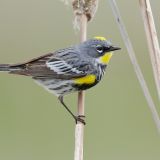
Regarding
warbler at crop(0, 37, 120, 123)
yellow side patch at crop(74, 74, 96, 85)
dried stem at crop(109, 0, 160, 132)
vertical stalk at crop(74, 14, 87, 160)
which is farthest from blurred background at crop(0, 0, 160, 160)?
dried stem at crop(109, 0, 160, 132)

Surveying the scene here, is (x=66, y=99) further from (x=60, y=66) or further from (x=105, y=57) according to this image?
(x=105, y=57)

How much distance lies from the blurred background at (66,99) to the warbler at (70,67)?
99.1 inches

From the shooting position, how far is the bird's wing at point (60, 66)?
721cm

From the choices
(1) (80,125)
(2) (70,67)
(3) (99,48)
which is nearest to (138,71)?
(1) (80,125)

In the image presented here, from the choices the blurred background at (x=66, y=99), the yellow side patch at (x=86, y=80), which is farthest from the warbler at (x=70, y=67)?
the blurred background at (x=66, y=99)

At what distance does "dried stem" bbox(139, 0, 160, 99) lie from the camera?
6.07 metres

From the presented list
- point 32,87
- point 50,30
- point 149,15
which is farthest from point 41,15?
point 149,15

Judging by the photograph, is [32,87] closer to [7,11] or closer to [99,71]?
[7,11]

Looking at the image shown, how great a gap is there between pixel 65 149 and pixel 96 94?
1149 millimetres

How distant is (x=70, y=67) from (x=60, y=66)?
0.34 ft

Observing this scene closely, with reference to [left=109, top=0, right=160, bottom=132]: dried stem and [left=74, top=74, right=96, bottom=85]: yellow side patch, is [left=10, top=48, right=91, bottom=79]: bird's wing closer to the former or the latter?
[left=74, top=74, right=96, bottom=85]: yellow side patch

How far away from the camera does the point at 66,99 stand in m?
10.5

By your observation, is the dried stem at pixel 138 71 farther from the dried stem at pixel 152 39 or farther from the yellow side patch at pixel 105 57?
the yellow side patch at pixel 105 57

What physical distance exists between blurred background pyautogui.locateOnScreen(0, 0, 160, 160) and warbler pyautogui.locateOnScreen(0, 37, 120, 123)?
252 centimetres
